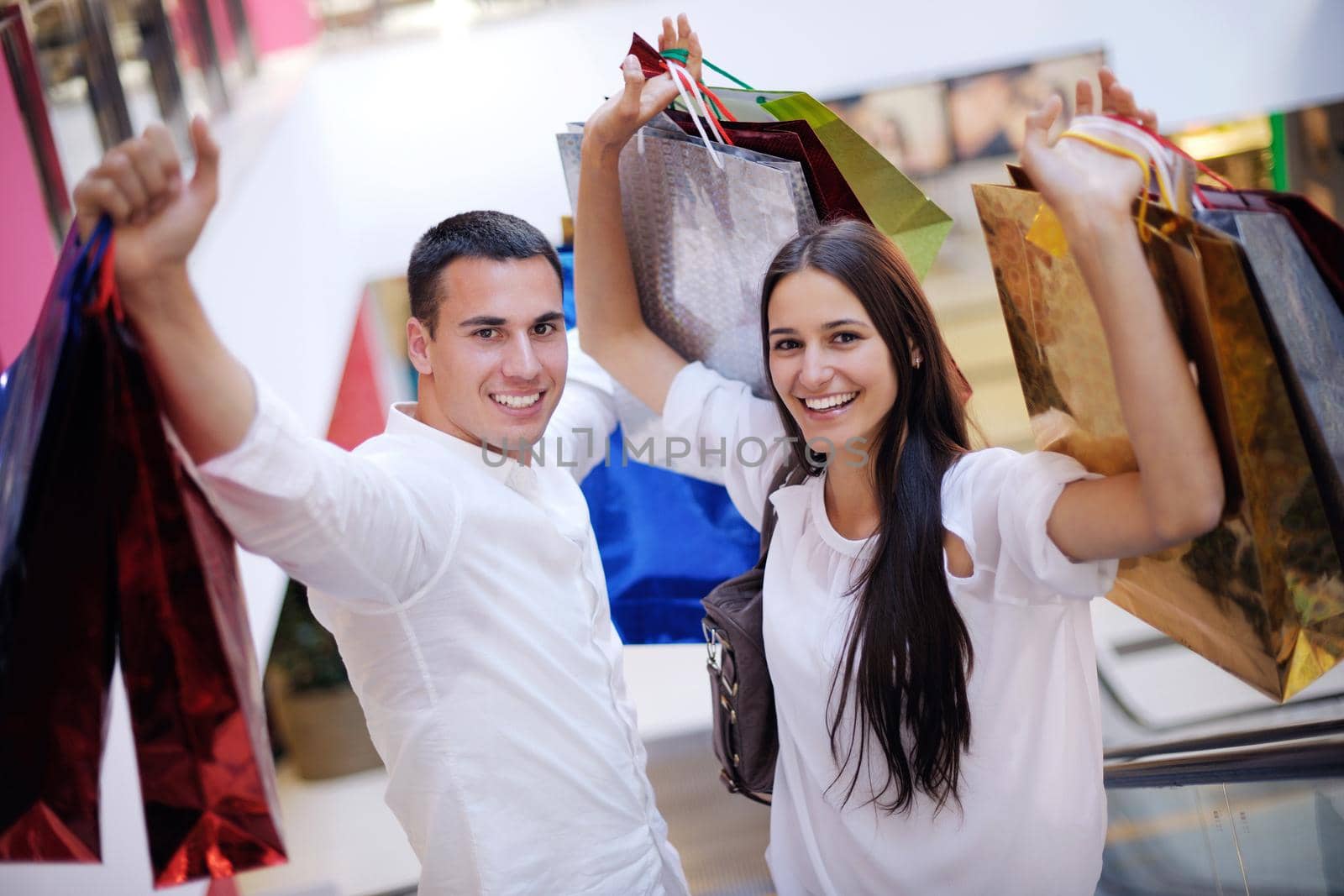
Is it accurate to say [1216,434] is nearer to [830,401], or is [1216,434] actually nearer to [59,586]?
[830,401]

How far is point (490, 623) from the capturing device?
147cm

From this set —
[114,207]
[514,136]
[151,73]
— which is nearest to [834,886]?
[114,207]

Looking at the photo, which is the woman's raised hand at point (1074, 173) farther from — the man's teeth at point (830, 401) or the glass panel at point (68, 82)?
the glass panel at point (68, 82)

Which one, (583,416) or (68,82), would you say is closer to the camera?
(583,416)

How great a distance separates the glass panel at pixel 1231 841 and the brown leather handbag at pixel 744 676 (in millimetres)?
770

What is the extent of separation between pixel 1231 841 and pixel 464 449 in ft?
4.59

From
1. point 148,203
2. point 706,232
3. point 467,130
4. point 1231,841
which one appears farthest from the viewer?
point 467,130

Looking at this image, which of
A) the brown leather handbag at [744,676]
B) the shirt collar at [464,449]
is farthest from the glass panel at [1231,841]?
the shirt collar at [464,449]

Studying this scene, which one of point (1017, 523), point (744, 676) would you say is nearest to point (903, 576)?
point (1017, 523)

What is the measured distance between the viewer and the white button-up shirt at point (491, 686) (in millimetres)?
1430

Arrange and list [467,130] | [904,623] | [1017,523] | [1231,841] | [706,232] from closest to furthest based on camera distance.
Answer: [1017,523]
[904,623]
[706,232]
[1231,841]
[467,130]

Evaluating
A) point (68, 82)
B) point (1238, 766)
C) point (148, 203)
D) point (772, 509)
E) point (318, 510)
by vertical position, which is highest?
point (68, 82)

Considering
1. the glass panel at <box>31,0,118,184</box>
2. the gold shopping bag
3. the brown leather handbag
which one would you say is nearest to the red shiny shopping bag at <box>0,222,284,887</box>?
the brown leather handbag

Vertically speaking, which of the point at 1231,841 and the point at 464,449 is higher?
the point at 464,449
